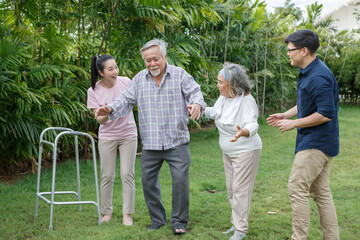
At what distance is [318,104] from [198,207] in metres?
1.98

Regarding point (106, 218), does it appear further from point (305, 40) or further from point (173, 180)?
point (305, 40)

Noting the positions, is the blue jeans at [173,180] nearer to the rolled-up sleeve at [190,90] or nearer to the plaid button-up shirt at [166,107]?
the plaid button-up shirt at [166,107]

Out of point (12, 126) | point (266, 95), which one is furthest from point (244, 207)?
point (266, 95)

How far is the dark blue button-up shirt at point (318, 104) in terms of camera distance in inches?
107

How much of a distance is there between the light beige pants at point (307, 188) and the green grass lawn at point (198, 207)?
0.48 m

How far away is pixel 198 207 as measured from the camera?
14.0 feet

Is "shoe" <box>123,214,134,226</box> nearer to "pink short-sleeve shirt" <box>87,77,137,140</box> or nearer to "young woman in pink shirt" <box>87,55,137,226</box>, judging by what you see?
"young woman in pink shirt" <box>87,55,137,226</box>

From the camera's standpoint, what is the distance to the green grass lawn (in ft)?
11.4

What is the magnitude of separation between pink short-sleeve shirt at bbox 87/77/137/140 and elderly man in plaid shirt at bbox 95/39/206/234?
0.28m

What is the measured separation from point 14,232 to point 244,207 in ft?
6.43

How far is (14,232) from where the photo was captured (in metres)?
3.51

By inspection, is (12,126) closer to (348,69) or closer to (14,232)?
(14,232)

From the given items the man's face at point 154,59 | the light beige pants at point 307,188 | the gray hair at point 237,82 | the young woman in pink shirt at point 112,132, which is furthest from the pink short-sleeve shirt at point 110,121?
→ the light beige pants at point 307,188

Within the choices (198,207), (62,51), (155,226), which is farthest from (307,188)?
(62,51)
